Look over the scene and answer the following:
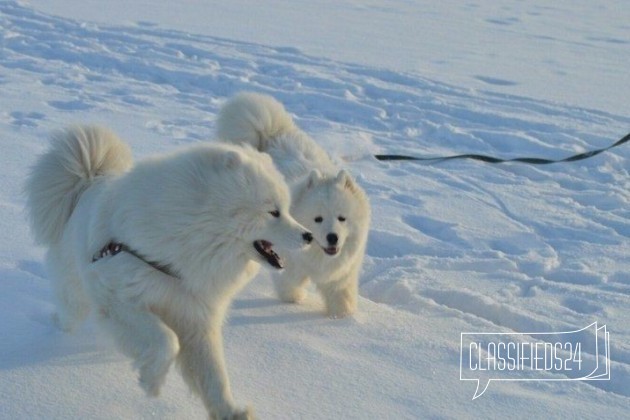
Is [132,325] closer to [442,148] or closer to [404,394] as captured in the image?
[404,394]

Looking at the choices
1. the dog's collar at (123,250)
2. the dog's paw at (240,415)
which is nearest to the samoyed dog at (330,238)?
the dog's collar at (123,250)

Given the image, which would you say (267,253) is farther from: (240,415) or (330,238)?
(330,238)

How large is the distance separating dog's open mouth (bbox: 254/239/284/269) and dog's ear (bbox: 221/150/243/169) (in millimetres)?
285

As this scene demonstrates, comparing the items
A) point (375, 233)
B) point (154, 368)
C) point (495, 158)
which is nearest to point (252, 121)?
point (375, 233)

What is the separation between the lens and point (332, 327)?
367cm

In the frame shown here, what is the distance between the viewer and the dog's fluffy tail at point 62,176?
3.28 meters

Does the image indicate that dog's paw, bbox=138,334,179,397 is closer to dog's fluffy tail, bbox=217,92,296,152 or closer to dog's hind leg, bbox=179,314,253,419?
dog's hind leg, bbox=179,314,253,419

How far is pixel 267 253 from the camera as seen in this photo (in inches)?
107

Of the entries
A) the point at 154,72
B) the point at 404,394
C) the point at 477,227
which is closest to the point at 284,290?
the point at 404,394

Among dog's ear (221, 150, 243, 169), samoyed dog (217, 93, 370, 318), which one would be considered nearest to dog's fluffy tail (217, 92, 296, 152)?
samoyed dog (217, 93, 370, 318)

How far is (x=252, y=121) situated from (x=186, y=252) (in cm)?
226

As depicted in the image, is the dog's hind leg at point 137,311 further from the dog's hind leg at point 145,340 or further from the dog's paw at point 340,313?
the dog's paw at point 340,313

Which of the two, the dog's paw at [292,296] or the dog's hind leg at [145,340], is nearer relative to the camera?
the dog's hind leg at [145,340]

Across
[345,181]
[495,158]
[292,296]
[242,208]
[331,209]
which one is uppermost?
[242,208]
